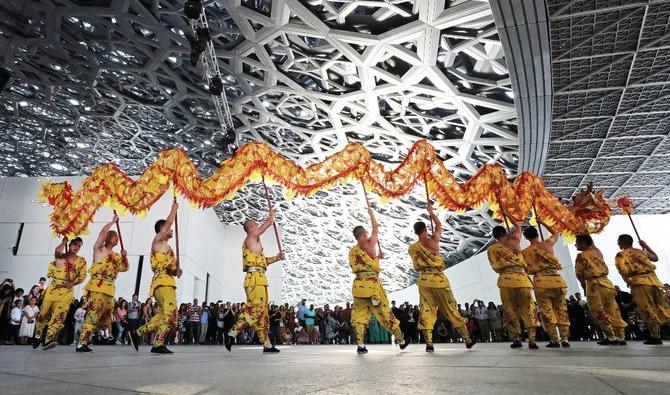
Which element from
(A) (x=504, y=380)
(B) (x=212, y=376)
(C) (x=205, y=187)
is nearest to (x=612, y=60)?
(C) (x=205, y=187)

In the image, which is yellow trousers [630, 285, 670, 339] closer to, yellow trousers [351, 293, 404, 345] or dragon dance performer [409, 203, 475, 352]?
dragon dance performer [409, 203, 475, 352]

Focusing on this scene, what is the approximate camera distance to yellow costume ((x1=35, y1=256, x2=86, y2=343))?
20.9 ft

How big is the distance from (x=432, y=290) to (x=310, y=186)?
8.96ft

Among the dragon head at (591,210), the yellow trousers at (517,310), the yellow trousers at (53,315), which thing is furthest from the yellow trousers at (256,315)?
the dragon head at (591,210)

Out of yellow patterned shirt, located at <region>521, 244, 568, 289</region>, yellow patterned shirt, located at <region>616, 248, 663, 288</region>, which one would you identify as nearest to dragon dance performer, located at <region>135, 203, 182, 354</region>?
yellow patterned shirt, located at <region>521, 244, 568, 289</region>

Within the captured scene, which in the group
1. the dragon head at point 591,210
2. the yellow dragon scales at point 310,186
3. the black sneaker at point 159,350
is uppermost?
the yellow dragon scales at point 310,186

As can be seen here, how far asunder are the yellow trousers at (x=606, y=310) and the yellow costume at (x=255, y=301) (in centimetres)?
492

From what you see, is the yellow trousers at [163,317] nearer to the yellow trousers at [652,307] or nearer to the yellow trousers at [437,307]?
the yellow trousers at [437,307]

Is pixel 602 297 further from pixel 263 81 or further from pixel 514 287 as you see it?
pixel 263 81

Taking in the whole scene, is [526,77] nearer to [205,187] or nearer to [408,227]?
[205,187]

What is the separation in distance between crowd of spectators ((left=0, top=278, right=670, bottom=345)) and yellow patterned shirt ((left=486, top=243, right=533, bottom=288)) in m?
6.66

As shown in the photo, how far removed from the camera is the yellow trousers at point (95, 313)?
5.91 metres

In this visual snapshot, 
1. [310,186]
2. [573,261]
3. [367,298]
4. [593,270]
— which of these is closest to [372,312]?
[367,298]

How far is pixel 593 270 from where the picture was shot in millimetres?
5711
